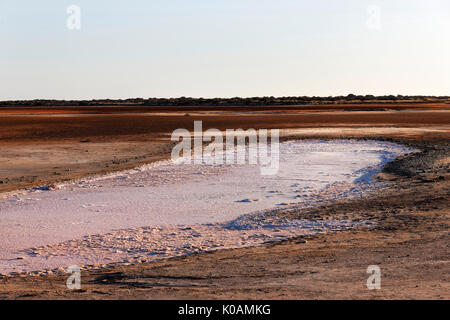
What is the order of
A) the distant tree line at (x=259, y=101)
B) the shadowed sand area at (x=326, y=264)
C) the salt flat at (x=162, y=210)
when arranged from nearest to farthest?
the shadowed sand area at (x=326, y=264), the salt flat at (x=162, y=210), the distant tree line at (x=259, y=101)

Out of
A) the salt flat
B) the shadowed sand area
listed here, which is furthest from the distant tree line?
the shadowed sand area

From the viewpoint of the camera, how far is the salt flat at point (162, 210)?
9.04m

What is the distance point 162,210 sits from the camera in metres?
12.0

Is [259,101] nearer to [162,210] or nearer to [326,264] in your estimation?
[162,210]

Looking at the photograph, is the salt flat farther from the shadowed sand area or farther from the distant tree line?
the distant tree line

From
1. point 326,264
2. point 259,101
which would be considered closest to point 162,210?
point 326,264

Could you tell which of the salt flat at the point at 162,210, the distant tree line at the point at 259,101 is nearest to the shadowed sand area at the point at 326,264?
the salt flat at the point at 162,210

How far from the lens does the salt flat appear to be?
9039mm

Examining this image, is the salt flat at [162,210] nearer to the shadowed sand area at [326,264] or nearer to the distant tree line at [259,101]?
the shadowed sand area at [326,264]

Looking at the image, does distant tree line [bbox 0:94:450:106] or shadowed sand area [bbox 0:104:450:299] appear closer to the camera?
shadowed sand area [bbox 0:104:450:299]

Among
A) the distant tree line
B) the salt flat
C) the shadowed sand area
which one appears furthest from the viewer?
the distant tree line
